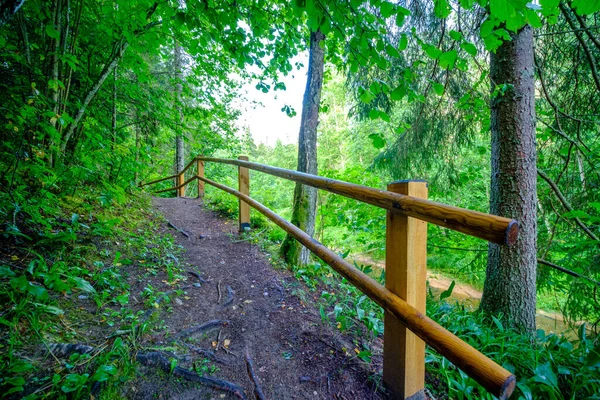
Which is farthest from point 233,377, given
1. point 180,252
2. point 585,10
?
point 585,10

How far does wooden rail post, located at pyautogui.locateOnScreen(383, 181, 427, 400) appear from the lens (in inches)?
47.3

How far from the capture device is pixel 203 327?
1.85 meters

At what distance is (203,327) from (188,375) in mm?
468

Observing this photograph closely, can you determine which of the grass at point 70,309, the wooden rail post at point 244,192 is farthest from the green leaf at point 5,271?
the wooden rail post at point 244,192

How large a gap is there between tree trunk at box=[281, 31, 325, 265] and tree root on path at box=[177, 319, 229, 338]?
127cm

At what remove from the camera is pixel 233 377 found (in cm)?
146

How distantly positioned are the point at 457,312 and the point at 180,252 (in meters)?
3.24

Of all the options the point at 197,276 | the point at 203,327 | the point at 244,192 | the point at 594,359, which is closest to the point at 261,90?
the point at 244,192

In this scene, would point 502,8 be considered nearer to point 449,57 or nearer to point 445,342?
point 449,57

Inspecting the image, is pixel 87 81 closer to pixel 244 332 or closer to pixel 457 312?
pixel 244 332

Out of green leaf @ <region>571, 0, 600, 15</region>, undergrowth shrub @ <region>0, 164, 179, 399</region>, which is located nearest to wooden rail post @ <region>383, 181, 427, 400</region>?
green leaf @ <region>571, 0, 600, 15</region>

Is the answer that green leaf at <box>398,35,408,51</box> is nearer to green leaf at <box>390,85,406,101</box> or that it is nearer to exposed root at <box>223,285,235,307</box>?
green leaf at <box>390,85,406,101</box>

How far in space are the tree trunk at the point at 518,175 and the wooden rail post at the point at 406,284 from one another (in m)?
1.96

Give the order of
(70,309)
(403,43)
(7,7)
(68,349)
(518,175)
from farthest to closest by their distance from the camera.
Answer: (518,175), (403,43), (70,309), (68,349), (7,7)
